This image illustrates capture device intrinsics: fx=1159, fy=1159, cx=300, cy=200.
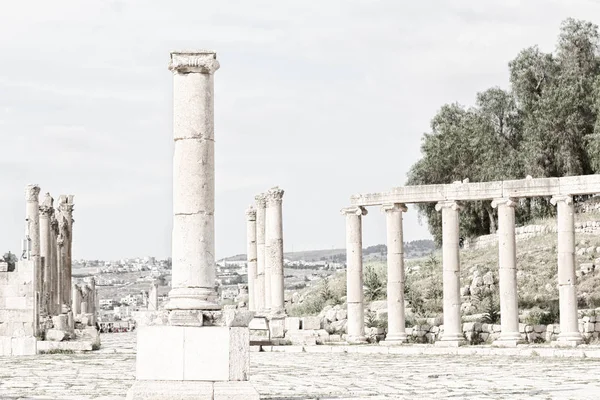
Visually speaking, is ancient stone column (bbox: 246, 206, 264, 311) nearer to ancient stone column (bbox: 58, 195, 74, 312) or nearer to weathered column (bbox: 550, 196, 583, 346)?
ancient stone column (bbox: 58, 195, 74, 312)

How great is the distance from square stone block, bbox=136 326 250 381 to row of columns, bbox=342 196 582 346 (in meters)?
20.2

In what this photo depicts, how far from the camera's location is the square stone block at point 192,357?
20.0 metres

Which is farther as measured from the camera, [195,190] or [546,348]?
[546,348]

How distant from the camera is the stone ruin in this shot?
39366mm

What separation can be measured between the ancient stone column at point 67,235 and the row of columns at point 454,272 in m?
15.3

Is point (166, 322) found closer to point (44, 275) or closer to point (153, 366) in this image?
point (153, 366)

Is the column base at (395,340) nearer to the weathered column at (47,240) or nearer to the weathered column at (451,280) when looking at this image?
the weathered column at (451,280)

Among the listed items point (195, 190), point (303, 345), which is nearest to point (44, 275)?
point (303, 345)

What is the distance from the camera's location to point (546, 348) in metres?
36.5

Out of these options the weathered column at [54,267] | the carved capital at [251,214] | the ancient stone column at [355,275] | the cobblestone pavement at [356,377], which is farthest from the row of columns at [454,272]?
the weathered column at [54,267]

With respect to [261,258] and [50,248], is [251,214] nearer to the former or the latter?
[261,258]

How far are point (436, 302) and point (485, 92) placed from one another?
2293 centimetres

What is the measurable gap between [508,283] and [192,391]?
21.6 metres

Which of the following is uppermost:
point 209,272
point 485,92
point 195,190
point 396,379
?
point 485,92
